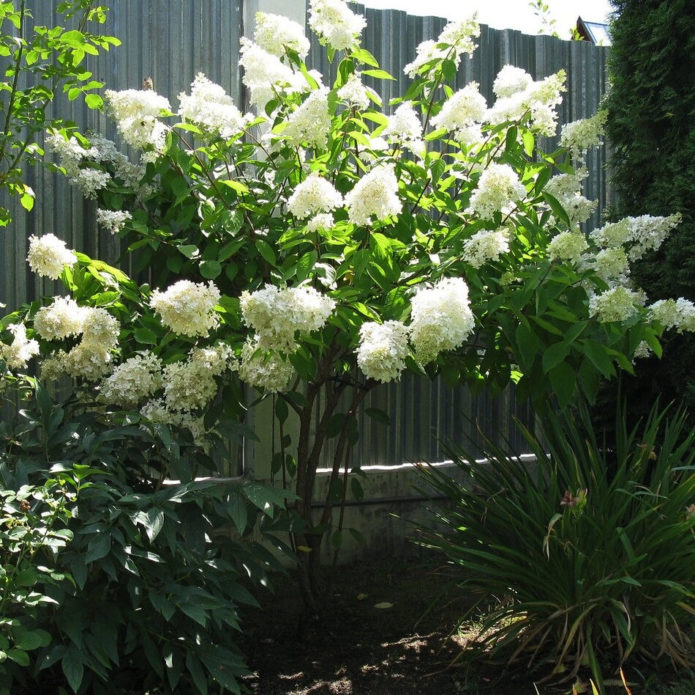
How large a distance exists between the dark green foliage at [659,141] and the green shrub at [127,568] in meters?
2.31

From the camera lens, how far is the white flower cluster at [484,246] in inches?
115

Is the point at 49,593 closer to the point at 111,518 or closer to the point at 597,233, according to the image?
the point at 111,518

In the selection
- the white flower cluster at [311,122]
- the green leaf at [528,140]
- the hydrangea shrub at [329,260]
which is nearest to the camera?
the hydrangea shrub at [329,260]

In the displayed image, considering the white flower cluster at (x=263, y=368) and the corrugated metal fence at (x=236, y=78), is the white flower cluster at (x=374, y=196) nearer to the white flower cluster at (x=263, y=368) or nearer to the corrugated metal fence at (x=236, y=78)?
the white flower cluster at (x=263, y=368)

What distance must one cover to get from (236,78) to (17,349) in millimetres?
2020

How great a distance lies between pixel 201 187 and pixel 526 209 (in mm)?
1264

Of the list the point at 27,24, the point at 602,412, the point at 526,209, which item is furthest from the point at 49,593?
the point at 602,412

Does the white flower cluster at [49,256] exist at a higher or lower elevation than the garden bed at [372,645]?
higher

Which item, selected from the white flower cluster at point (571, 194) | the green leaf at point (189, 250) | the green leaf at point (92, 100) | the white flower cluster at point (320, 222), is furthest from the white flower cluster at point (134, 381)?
the white flower cluster at point (571, 194)

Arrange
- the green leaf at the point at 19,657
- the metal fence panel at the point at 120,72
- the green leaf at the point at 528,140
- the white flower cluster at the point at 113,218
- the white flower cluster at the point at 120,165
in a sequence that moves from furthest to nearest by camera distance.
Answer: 1. the metal fence panel at the point at 120,72
2. the white flower cluster at the point at 120,165
3. the white flower cluster at the point at 113,218
4. the green leaf at the point at 528,140
5. the green leaf at the point at 19,657

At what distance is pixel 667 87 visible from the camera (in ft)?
14.3

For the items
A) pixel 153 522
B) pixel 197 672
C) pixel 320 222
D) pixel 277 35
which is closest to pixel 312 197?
pixel 320 222

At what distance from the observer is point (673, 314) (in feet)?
10.2

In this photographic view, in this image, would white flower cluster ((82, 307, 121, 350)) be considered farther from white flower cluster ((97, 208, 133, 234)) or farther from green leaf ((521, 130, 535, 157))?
green leaf ((521, 130, 535, 157))
